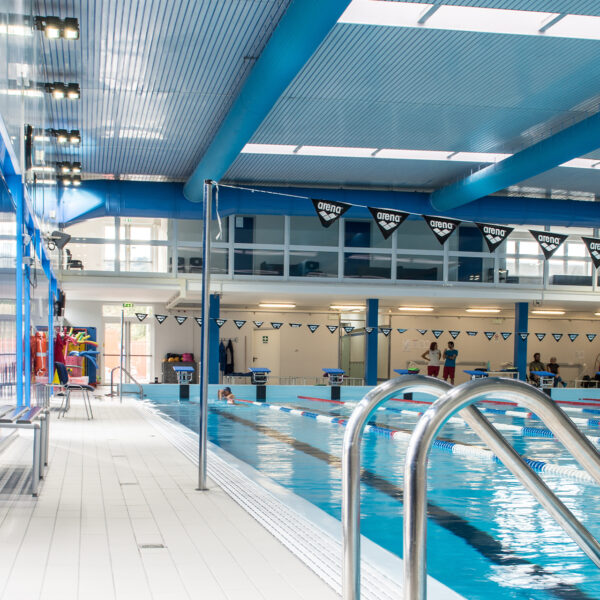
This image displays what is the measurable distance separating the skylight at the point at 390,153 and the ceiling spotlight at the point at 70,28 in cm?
581

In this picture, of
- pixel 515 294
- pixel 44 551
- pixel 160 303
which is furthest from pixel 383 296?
pixel 44 551

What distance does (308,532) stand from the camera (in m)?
4.07

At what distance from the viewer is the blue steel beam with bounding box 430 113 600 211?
1152cm

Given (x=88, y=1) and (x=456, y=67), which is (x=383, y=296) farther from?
(x=88, y=1)

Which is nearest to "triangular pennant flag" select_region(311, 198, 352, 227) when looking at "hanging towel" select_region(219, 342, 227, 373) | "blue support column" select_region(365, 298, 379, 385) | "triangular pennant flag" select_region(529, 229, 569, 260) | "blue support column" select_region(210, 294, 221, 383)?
"triangular pennant flag" select_region(529, 229, 569, 260)

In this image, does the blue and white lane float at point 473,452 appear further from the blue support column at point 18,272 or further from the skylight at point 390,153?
the skylight at point 390,153

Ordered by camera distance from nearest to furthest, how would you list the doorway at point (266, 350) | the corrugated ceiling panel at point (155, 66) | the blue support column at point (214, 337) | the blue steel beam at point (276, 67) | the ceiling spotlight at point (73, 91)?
the blue steel beam at point (276, 67)
the corrugated ceiling panel at point (155, 66)
the ceiling spotlight at point (73, 91)
the blue support column at point (214, 337)
the doorway at point (266, 350)

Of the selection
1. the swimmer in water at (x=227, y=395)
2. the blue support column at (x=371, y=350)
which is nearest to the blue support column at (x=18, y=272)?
the swimmer in water at (x=227, y=395)

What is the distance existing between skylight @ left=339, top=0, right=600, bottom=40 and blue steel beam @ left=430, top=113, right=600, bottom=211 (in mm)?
2774

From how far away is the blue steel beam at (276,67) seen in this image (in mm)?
7633

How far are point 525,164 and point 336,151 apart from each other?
3557 mm

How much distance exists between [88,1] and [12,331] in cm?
384

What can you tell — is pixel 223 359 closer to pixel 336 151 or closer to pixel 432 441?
pixel 336 151

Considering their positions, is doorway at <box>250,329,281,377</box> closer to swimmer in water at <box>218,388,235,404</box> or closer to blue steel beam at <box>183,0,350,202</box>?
swimmer in water at <box>218,388,235,404</box>
